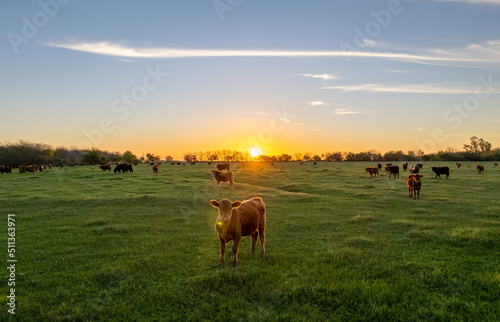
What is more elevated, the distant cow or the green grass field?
the distant cow

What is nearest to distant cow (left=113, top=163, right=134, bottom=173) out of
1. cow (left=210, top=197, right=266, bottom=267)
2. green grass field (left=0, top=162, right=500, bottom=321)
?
green grass field (left=0, top=162, right=500, bottom=321)

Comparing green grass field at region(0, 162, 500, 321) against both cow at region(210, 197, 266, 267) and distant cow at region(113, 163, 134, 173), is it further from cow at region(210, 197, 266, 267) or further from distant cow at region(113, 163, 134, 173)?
distant cow at region(113, 163, 134, 173)

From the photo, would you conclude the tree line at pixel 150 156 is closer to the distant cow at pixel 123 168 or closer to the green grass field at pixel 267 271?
the distant cow at pixel 123 168

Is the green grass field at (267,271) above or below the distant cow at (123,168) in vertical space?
below

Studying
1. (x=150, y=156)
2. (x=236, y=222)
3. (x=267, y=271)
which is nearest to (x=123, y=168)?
(x=236, y=222)

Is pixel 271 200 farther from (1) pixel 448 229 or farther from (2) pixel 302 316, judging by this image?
(2) pixel 302 316

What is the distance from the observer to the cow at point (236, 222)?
8.02 m

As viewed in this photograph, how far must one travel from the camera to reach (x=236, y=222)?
8422mm

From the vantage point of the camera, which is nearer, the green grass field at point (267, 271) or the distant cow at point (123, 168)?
the green grass field at point (267, 271)

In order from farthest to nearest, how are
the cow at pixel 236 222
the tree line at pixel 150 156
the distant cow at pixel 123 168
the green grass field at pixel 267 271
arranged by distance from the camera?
the tree line at pixel 150 156 < the distant cow at pixel 123 168 < the cow at pixel 236 222 < the green grass field at pixel 267 271

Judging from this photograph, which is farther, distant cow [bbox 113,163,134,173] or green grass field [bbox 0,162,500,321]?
distant cow [bbox 113,163,134,173]

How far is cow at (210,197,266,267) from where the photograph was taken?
802 cm

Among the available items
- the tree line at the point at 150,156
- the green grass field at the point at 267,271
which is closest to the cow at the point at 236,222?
the green grass field at the point at 267,271

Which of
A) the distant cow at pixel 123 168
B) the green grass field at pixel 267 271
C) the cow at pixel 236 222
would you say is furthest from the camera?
the distant cow at pixel 123 168
